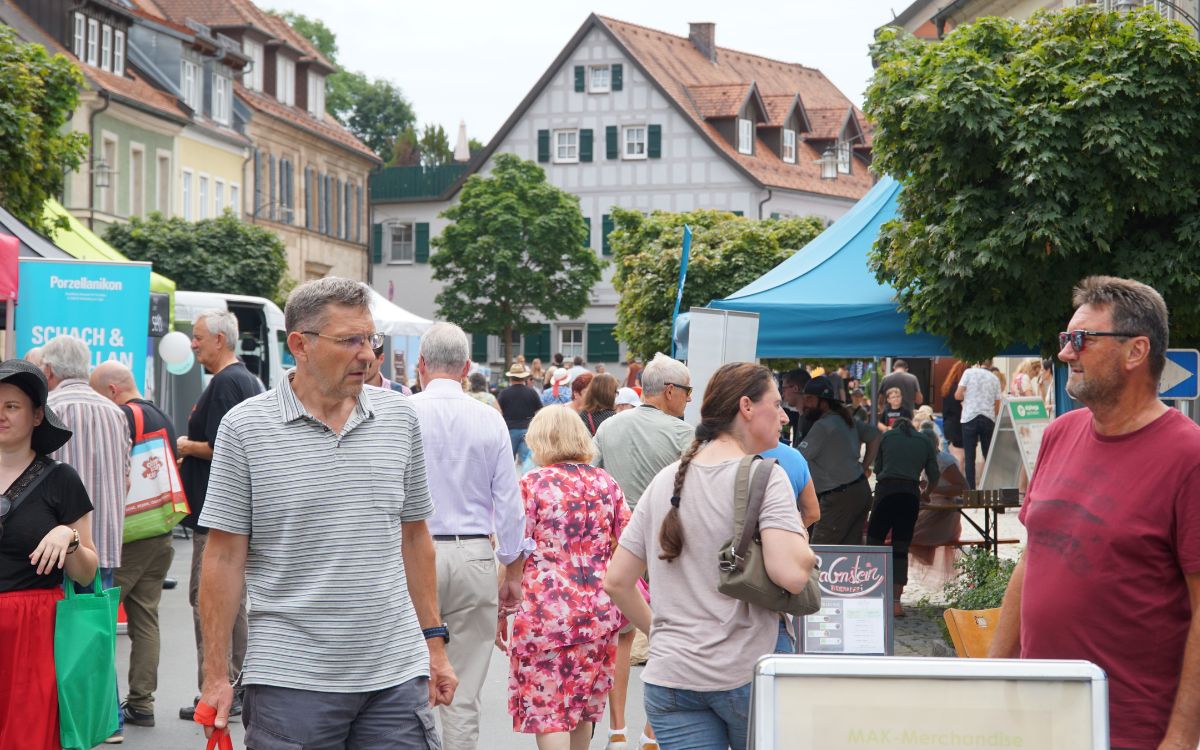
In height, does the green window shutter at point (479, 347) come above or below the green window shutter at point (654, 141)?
below

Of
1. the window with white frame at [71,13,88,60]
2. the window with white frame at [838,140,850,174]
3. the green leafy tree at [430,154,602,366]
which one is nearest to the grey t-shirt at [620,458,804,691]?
the window with white frame at [71,13,88,60]

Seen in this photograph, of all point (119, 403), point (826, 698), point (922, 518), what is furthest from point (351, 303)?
point (922, 518)

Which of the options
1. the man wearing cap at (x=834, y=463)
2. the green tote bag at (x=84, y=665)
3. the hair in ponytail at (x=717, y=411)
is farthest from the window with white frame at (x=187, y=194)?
the hair in ponytail at (x=717, y=411)

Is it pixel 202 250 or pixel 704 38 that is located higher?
pixel 704 38

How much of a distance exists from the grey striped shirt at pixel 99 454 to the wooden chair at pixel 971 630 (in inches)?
164

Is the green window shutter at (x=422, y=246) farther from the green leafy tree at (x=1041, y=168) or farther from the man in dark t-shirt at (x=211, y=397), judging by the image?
the man in dark t-shirt at (x=211, y=397)

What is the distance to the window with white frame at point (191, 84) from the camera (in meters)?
46.2

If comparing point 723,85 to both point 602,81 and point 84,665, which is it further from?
point 84,665

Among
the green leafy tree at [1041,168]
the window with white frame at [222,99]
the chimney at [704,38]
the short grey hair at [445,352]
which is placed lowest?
the short grey hair at [445,352]

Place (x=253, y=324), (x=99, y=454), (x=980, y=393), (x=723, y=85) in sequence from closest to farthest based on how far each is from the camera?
(x=99, y=454) < (x=980, y=393) < (x=253, y=324) < (x=723, y=85)

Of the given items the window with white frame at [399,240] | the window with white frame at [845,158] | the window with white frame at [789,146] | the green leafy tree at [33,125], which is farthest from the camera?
the window with white frame at [399,240]

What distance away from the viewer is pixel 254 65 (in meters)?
53.5

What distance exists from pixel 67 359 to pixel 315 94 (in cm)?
5227

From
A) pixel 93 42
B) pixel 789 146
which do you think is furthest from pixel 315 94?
pixel 789 146
